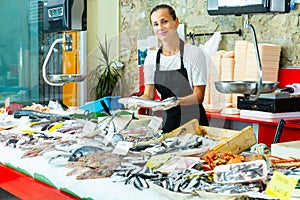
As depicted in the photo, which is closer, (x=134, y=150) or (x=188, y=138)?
(x=134, y=150)

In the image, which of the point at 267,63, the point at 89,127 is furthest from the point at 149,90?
the point at 267,63

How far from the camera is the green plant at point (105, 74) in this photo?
16.9 feet

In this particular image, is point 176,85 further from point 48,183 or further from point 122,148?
point 48,183

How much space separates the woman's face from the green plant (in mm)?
1293

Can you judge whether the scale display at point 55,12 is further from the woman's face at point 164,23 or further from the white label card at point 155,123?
the white label card at point 155,123

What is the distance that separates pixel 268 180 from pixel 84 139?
4.01 ft

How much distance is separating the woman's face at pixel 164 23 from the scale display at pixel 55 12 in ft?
3.41

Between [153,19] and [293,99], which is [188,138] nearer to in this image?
[153,19]

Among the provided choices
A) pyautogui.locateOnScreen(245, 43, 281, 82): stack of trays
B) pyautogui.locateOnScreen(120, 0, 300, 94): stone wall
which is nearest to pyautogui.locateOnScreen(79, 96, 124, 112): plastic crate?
pyautogui.locateOnScreen(245, 43, 281, 82): stack of trays

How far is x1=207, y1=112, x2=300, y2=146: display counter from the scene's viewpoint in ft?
13.5

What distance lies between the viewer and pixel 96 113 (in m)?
3.36

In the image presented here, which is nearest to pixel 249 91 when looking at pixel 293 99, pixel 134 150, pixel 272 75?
pixel 134 150

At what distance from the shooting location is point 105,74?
6.29 meters

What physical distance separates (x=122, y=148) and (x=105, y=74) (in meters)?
3.95
